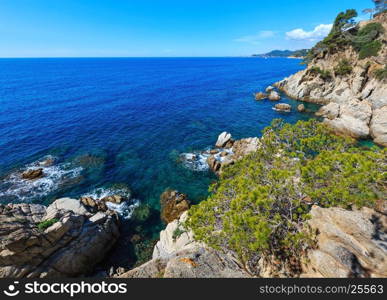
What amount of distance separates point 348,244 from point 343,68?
6044 centimetres

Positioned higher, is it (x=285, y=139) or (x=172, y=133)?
(x=285, y=139)

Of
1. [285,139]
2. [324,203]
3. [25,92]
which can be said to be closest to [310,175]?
[324,203]

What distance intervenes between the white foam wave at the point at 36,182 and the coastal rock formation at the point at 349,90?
48.2 metres

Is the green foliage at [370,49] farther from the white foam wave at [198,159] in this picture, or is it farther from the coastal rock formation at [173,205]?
the coastal rock formation at [173,205]

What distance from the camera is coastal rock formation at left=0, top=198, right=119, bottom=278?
13.2 metres

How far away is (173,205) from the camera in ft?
71.3

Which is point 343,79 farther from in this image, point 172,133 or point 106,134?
point 106,134

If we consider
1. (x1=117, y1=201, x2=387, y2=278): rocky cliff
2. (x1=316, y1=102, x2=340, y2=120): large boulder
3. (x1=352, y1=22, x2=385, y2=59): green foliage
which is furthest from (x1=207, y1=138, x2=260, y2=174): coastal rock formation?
(x1=352, y1=22, x2=385, y2=59): green foliage

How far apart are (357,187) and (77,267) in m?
20.6

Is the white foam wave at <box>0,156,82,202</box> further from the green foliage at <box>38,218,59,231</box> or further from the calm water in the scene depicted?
the green foliage at <box>38,218,59,231</box>

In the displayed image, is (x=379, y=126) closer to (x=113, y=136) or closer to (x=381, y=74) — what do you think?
(x=381, y=74)

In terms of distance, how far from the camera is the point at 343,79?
2009 inches

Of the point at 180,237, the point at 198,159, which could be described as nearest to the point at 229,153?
the point at 198,159

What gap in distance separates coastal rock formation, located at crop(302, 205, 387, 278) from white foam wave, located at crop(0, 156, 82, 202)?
28873 mm
